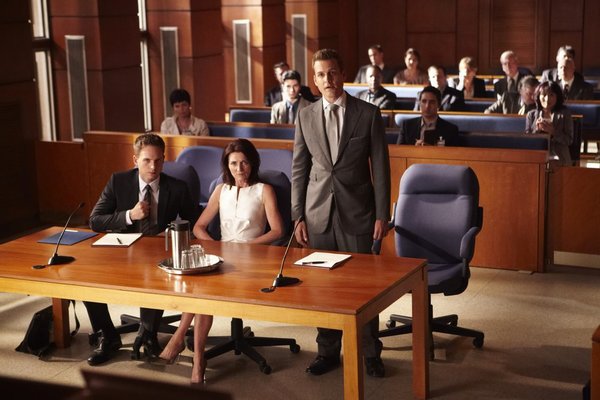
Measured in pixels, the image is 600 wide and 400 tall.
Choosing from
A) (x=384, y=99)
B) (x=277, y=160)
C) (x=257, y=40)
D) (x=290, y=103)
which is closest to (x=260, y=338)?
(x=277, y=160)

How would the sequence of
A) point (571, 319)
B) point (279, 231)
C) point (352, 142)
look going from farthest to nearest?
point (571, 319) → point (279, 231) → point (352, 142)

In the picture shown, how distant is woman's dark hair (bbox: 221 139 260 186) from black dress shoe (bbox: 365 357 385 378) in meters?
1.23

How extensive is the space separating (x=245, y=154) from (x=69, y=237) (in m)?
1.11

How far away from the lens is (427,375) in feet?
15.8

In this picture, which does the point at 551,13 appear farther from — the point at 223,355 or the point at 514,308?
the point at 223,355

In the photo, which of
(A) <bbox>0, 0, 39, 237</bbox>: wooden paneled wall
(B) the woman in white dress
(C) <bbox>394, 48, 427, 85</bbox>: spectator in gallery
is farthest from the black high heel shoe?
(C) <bbox>394, 48, 427, 85</bbox>: spectator in gallery

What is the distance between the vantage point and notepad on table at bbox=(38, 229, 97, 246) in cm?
532

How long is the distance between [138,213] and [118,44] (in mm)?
5857

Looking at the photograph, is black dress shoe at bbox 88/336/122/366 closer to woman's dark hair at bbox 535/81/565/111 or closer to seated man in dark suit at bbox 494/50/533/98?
woman's dark hair at bbox 535/81/565/111

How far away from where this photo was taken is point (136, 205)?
5406mm

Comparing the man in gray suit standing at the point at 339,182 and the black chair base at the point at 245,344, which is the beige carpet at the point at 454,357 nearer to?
the black chair base at the point at 245,344

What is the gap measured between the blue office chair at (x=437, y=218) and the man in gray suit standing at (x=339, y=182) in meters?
0.49

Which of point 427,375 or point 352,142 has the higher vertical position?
point 352,142

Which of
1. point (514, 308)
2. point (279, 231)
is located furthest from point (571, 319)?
point (279, 231)
